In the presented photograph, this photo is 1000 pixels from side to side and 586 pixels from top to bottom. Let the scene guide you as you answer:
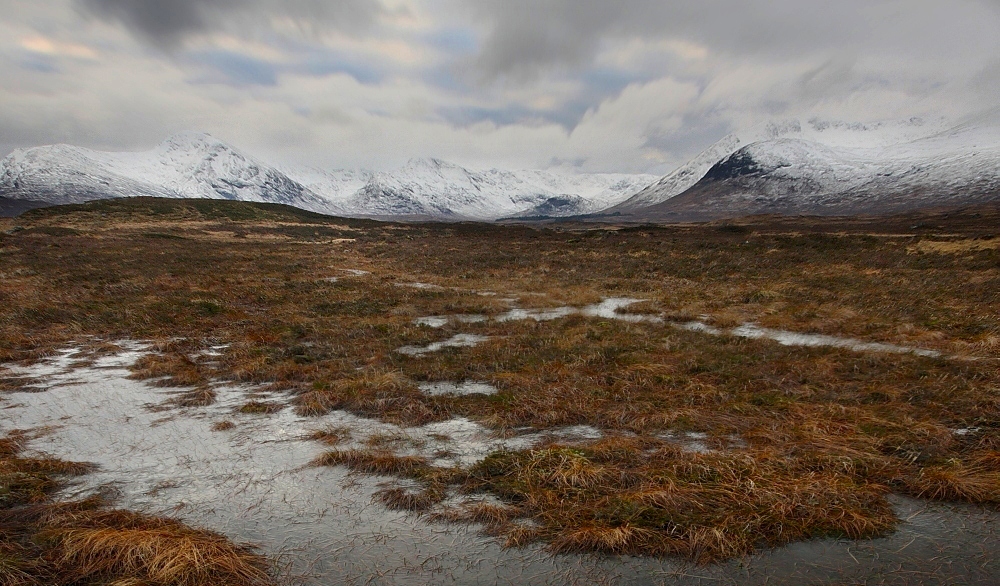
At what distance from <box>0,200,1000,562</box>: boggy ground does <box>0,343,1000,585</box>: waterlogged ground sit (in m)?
0.27

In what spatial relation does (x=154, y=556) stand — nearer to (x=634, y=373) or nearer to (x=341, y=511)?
(x=341, y=511)

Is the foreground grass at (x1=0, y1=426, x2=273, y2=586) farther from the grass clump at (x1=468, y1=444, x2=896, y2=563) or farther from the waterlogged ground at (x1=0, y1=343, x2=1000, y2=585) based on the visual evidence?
the grass clump at (x1=468, y1=444, x2=896, y2=563)

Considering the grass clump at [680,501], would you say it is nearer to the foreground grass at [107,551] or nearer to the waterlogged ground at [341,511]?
the waterlogged ground at [341,511]

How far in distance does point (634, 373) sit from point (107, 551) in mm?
9616

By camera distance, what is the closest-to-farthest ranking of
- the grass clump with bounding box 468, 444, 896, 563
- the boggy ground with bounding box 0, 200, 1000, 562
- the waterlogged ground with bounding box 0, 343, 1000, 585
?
the waterlogged ground with bounding box 0, 343, 1000, 585
the grass clump with bounding box 468, 444, 896, 563
the boggy ground with bounding box 0, 200, 1000, 562

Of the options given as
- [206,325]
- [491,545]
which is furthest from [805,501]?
[206,325]

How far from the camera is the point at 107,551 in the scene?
4.77 metres

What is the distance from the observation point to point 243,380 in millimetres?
10758

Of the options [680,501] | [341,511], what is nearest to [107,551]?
[341,511]

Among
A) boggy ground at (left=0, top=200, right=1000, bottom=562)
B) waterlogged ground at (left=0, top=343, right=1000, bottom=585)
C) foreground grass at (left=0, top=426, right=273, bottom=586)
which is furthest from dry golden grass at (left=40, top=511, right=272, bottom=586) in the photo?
boggy ground at (left=0, top=200, right=1000, bottom=562)

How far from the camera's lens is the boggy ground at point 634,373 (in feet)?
18.4

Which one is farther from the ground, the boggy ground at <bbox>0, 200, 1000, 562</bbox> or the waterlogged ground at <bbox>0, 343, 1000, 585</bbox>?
the boggy ground at <bbox>0, 200, 1000, 562</bbox>

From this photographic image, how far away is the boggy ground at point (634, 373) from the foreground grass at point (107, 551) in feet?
6.33

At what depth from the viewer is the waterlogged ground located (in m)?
4.64
